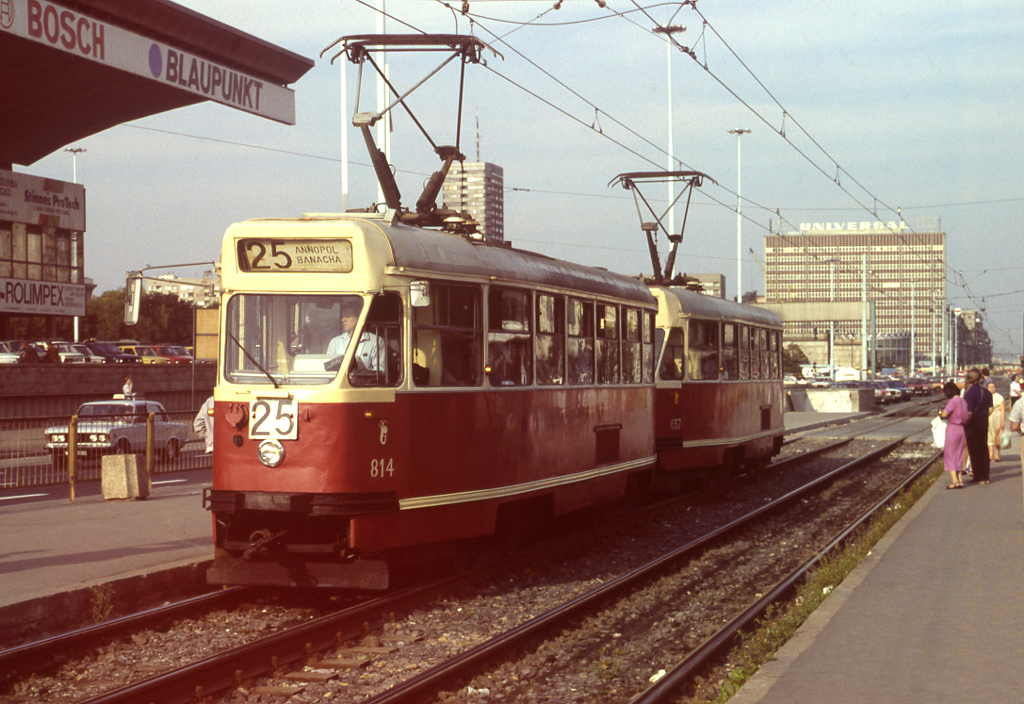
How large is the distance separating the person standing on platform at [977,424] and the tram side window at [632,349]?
5844mm

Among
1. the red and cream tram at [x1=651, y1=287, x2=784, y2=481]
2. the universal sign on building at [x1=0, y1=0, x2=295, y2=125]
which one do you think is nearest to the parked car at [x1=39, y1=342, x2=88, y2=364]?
the universal sign on building at [x1=0, y1=0, x2=295, y2=125]

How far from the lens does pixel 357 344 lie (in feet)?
31.6

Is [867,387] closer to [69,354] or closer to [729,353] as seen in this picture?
[69,354]

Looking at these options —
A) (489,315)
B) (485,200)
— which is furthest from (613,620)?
(485,200)

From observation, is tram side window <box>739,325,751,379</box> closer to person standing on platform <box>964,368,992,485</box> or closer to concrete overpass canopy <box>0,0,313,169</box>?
person standing on platform <box>964,368,992,485</box>

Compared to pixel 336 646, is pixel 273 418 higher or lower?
higher

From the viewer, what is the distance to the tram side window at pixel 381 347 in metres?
9.65

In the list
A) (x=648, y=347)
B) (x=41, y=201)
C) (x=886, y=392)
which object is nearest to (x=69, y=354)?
(x=41, y=201)

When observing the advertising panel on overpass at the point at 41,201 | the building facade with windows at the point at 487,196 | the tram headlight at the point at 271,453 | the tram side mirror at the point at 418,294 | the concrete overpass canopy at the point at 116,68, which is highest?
the building facade with windows at the point at 487,196

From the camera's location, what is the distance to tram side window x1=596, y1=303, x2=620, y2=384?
1384 centimetres

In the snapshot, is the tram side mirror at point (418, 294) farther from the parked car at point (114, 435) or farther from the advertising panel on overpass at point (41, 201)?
the advertising panel on overpass at point (41, 201)

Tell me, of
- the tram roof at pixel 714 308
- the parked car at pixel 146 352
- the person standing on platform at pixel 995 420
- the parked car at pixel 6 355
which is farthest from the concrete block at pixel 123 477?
the parked car at pixel 146 352

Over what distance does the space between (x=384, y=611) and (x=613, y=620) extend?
1.80m

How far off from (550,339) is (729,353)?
8.26 meters
